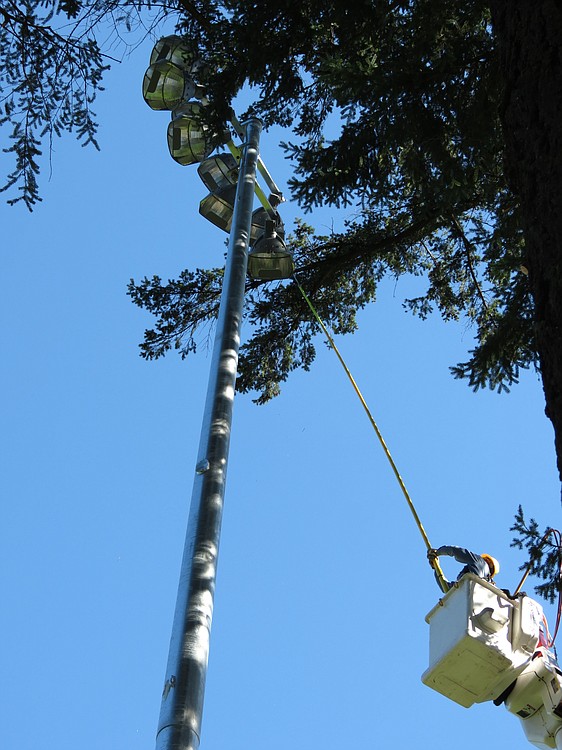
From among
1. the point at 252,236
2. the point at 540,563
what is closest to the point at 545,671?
the point at 540,563

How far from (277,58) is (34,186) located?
2.05m

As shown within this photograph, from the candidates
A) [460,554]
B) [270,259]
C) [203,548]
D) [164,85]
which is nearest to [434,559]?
[460,554]

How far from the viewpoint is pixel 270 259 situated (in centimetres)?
794

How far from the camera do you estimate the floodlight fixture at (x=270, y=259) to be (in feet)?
26.0

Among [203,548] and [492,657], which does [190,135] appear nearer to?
[203,548]

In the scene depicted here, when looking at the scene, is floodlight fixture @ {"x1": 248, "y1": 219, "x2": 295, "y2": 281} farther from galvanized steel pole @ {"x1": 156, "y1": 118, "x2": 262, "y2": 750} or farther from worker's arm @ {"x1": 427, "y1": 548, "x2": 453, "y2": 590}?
worker's arm @ {"x1": 427, "y1": 548, "x2": 453, "y2": 590}

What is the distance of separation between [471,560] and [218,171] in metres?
3.92

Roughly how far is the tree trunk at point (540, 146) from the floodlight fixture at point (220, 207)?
4585 millimetres

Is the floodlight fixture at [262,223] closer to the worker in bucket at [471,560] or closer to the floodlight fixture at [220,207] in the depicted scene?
the floodlight fixture at [220,207]

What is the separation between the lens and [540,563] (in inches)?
243

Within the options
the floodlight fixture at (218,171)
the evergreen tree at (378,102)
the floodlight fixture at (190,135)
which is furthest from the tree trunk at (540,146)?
the floodlight fixture at (218,171)

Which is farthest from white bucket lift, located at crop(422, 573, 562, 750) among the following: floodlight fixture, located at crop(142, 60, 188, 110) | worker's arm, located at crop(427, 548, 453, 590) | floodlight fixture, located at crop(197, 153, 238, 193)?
floodlight fixture, located at crop(142, 60, 188, 110)

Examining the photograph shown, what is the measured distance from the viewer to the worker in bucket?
5.67 m

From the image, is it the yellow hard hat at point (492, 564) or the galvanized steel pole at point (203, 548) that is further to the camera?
the yellow hard hat at point (492, 564)
